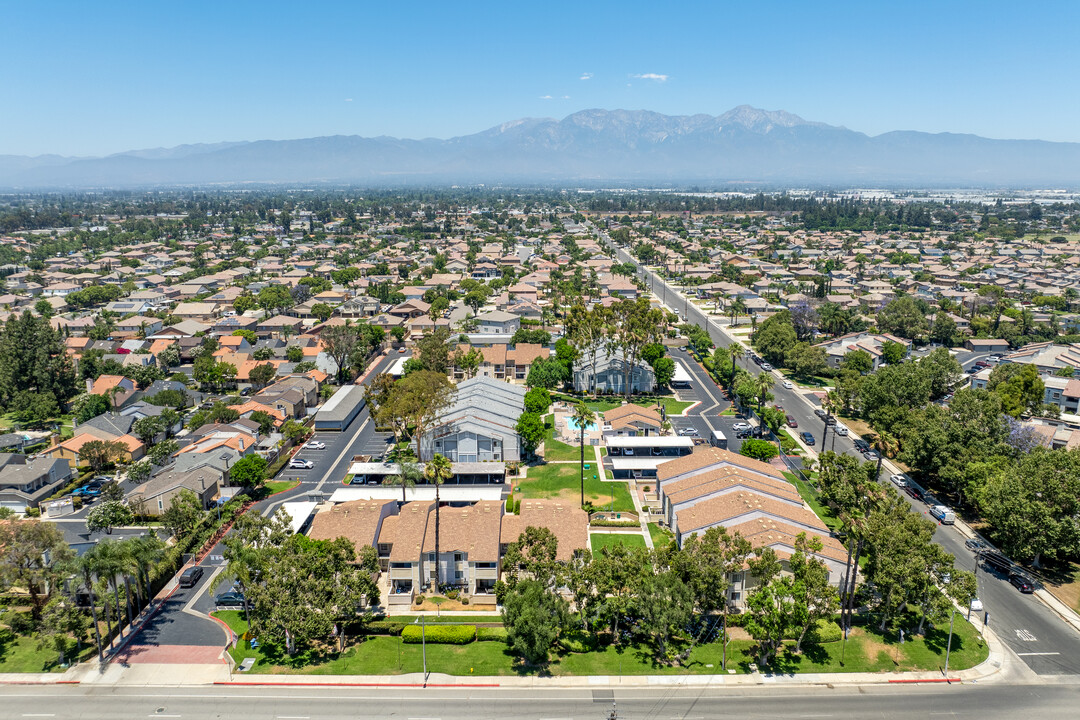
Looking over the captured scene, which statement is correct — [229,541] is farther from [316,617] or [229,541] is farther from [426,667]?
[426,667]

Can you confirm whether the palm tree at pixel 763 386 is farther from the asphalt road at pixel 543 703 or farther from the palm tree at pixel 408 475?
the palm tree at pixel 408 475

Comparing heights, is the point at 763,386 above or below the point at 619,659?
above

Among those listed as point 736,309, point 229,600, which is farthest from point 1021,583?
point 736,309

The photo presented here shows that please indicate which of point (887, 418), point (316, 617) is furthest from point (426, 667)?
point (887, 418)

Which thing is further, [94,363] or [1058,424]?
[94,363]

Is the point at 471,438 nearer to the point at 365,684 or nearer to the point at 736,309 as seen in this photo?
the point at 365,684

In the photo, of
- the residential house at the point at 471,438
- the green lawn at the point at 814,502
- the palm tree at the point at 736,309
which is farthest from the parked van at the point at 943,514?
the palm tree at the point at 736,309
